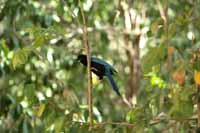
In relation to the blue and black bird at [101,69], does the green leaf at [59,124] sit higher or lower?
lower

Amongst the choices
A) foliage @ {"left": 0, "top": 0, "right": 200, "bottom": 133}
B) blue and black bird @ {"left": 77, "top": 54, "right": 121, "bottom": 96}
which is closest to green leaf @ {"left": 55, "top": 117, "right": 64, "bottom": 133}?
foliage @ {"left": 0, "top": 0, "right": 200, "bottom": 133}

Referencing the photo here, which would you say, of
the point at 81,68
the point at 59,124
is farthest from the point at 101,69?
the point at 81,68

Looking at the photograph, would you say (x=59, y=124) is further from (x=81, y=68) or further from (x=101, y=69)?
(x=81, y=68)

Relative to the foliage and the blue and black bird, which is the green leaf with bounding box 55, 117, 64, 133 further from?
the blue and black bird

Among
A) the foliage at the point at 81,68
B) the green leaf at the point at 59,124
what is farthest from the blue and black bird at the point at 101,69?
the green leaf at the point at 59,124

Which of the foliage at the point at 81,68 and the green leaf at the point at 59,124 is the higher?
the foliage at the point at 81,68

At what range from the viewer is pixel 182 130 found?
2594 millimetres

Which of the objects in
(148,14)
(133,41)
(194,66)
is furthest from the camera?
(148,14)

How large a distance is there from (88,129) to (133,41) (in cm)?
270

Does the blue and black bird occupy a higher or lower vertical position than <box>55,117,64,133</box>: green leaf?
higher

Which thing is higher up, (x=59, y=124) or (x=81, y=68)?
(x=81, y=68)

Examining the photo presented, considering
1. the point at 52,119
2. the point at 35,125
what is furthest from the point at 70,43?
the point at 52,119

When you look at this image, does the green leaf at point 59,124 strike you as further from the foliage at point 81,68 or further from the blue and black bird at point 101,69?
the blue and black bird at point 101,69

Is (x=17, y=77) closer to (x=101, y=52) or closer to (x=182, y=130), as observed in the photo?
(x=101, y=52)
